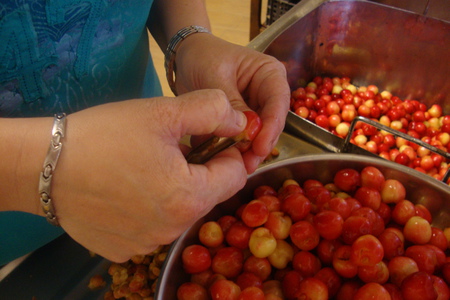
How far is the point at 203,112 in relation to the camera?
41cm

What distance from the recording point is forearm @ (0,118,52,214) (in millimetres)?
361

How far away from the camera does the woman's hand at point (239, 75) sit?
61 cm

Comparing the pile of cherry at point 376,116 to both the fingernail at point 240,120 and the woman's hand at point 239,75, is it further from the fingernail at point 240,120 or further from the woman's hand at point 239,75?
the fingernail at point 240,120

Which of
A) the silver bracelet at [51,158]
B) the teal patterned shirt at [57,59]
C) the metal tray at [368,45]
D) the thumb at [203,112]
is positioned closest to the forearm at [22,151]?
the silver bracelet at [51,158]

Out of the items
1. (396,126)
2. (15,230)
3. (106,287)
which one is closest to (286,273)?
(106,287)

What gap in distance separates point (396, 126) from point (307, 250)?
0.87m

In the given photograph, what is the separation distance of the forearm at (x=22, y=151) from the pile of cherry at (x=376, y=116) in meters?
1.07

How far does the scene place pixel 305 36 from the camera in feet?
4.35

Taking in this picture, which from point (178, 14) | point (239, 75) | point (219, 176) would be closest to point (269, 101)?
point (239, 75)

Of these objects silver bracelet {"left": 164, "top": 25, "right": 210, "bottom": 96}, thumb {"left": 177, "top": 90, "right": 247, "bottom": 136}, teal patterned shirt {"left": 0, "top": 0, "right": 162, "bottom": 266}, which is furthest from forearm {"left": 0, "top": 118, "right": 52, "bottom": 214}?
silver bracelet {"left": 164, "top": 25, "right": 210, "bottom": 96}

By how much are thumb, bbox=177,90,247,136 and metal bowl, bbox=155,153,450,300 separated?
1.00 ft

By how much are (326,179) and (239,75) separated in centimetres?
33

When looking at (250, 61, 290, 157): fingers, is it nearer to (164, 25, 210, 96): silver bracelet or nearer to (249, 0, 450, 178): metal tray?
(164, 25, 210, 96): silver bracelet

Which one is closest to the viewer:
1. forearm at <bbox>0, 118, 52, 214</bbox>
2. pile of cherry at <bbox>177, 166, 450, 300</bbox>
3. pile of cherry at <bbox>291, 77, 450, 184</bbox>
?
forearm at <bbox>0, 118, 52, 214</bbox>
